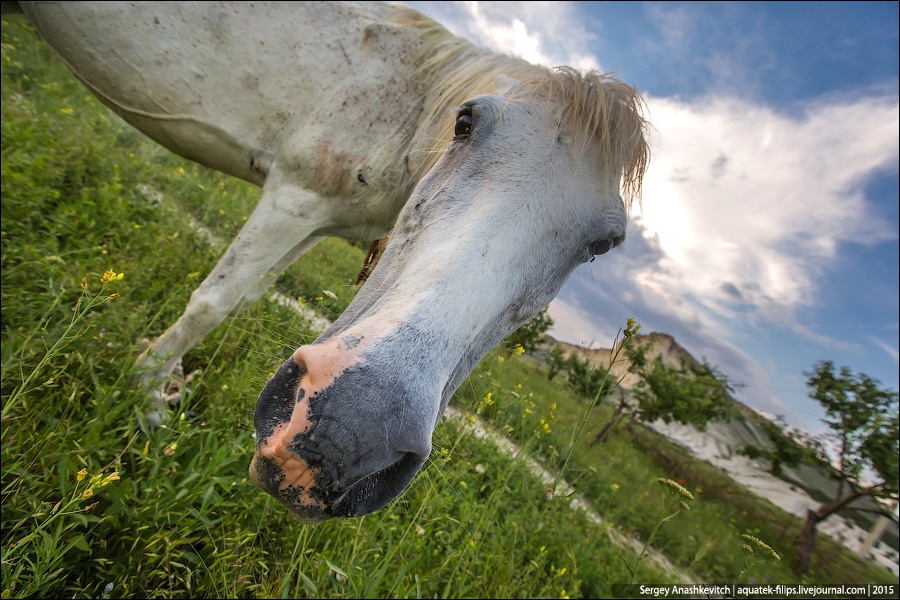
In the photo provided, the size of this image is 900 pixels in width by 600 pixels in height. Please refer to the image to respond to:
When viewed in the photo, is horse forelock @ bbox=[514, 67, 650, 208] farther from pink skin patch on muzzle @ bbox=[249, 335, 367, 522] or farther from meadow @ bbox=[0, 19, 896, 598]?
pink skin patch on muzzle @ bbox=[249, 335, 367, 522]

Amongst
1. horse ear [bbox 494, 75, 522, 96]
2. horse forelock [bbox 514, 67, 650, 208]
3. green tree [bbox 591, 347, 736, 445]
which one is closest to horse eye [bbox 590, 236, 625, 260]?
horse forelock [bbox 514, 67, 650, 208]

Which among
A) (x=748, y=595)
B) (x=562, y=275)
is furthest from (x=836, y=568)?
(x=562, y=275)

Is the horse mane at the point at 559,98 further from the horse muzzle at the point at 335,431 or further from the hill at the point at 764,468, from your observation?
the hill at the point at 764,468

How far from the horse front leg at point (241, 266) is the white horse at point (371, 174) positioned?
0.03ft

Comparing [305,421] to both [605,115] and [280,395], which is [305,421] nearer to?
[280,395]

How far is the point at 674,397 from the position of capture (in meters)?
13.3

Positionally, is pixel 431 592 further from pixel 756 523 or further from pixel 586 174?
pixel 756 523

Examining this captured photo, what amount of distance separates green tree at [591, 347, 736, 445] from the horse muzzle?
13.2 meters

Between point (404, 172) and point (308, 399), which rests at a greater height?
point (404, 172)

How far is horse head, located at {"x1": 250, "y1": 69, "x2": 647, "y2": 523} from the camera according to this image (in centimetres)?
79

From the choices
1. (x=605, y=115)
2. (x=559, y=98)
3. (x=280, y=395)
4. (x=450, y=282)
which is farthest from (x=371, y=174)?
(x=280, y=395)

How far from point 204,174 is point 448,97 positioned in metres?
8.15

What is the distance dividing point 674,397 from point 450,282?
48.5ft

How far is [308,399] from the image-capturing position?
800mm
